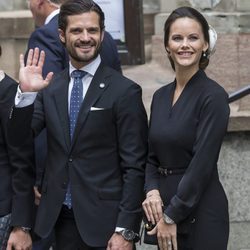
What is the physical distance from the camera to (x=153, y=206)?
173 inches

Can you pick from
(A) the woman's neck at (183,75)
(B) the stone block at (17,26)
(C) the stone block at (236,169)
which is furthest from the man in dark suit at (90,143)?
(B) the stone block at (17,26)

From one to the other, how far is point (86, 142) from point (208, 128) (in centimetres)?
64

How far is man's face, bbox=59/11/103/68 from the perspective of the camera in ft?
15.0

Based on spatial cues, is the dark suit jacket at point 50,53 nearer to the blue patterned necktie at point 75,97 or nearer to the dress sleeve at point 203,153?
the blue patterned necktie at point 75,97

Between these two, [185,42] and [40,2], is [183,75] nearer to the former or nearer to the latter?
[185,42]

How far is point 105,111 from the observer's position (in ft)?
14.9

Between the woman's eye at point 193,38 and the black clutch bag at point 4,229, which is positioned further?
the black clutch bag at point 4,229

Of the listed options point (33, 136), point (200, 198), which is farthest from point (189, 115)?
point (33, 136)

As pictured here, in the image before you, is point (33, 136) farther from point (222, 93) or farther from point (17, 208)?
point (222, 93)

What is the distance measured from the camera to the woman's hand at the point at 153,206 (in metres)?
4.39

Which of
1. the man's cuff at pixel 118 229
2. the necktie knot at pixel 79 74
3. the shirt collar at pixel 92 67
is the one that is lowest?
the man's cuff at pixel 118 229

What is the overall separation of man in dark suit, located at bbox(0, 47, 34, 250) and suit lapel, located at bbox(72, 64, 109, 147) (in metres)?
0.35

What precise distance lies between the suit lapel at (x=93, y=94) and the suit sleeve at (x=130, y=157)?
0.40 ft

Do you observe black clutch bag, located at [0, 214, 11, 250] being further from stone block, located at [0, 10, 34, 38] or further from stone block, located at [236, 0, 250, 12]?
stone block, located at [0, 10, 34, 38]
